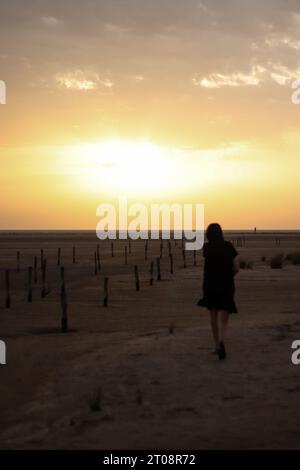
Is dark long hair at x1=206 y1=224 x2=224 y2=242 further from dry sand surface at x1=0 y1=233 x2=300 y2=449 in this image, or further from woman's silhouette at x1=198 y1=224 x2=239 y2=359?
dry sand surface at x1=0 y1=233 x2=300 y2=449

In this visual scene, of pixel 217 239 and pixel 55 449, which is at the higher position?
pixel 217 239

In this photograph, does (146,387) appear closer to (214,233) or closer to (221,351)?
(221,351)

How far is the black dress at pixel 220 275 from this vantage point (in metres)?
10.2

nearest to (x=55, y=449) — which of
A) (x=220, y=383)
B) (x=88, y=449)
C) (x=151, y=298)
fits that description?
(x=88, y=449)

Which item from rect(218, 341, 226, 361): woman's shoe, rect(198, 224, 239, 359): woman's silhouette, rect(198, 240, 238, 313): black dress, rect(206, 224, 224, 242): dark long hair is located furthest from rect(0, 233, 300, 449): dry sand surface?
rect(206, 224, 224, 242): dark long hair

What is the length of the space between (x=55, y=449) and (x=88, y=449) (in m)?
0.37

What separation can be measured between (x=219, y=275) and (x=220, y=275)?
16mm

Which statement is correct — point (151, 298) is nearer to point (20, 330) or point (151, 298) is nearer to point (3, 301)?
point (3, 301)

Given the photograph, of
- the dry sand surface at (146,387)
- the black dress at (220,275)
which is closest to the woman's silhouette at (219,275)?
the black dress at (220,275)

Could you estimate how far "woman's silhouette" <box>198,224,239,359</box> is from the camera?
1016 centimetres

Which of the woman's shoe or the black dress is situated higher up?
the black dress

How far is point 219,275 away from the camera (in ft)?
33.6

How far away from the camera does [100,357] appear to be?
11156mm
